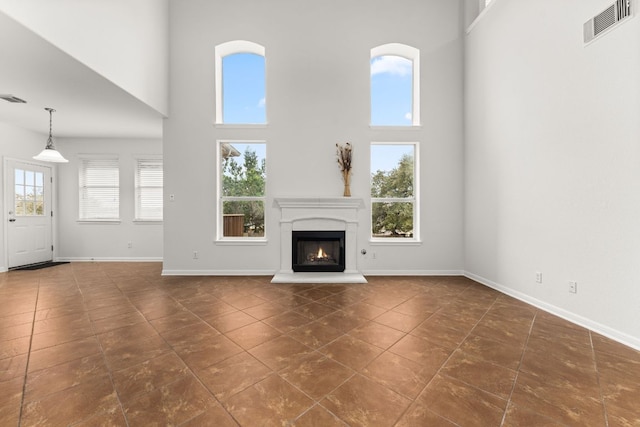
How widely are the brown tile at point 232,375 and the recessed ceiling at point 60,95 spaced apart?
10.3 ft

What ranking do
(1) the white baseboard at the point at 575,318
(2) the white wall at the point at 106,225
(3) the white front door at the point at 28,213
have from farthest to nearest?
(2) the white wall at the point at 106,225 → (3) the white front door at the point at 28,213 → (1) the white baseboard at the point at 575,318

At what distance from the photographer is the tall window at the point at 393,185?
445cm

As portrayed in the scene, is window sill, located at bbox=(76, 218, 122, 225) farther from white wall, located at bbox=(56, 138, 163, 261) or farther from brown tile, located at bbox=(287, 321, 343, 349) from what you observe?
brown tile, located at bbox=(287, 321, 343, 349)

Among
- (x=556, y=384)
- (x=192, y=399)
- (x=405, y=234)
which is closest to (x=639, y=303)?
(x=556, y=384)

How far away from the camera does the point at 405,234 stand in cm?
446

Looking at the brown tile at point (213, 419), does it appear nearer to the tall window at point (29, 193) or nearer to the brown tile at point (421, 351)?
the brown tile at point (421, 351)

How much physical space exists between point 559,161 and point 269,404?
3.40m

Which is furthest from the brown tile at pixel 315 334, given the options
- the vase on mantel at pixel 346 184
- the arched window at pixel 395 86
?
the arched window at pixel 395 86

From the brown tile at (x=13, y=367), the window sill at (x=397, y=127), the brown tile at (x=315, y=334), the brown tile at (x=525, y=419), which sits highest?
the window sill at (x=397, y=127)

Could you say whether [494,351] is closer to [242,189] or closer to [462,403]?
[462,403]

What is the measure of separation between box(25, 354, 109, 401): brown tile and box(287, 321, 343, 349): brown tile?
1.33 m

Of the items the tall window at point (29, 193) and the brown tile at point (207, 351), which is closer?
the brown tile at point (207, 351)

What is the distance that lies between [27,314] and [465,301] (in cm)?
481

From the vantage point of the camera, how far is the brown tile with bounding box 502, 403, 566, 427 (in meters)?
1.29
